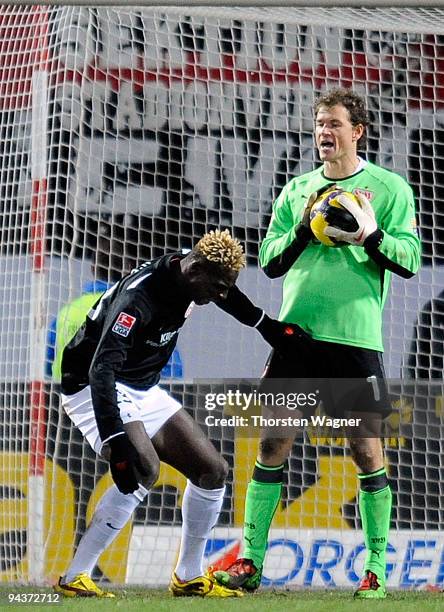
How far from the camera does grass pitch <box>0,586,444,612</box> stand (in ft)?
13.7

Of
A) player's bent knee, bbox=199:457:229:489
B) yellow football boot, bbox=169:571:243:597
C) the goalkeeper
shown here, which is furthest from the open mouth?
yellow football boot, bbox=169:571:243:597

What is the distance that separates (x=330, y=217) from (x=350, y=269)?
0.21 meters

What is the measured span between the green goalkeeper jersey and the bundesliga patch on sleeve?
22.6 inches

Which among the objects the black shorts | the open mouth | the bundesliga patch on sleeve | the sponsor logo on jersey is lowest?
the black shorts

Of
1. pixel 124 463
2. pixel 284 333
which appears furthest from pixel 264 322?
pixel 124 463

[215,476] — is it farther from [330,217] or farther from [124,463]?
[330,217]

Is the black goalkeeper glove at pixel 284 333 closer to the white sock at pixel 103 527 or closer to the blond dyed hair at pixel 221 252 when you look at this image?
the blond dyed hair at pixel 221 252

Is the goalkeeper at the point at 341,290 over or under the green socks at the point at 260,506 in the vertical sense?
over

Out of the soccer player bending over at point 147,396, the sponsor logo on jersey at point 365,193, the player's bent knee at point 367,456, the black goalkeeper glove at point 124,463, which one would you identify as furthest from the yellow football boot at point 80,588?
the sponsor logo on jersey at point 365,193

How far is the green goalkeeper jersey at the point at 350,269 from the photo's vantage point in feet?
14.7

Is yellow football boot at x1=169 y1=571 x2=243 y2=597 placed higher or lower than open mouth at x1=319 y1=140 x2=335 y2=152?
lower

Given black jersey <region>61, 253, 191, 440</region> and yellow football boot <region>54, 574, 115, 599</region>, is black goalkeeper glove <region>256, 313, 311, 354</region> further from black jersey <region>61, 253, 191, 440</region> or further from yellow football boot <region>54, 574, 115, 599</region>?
yellow football boot <region>54, 574, 115, 599</region>

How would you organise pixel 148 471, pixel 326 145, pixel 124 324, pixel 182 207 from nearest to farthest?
pixel 124 324
pixel 148 471
pixel 326 145
pixel 182 207

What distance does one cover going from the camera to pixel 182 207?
495 cm
